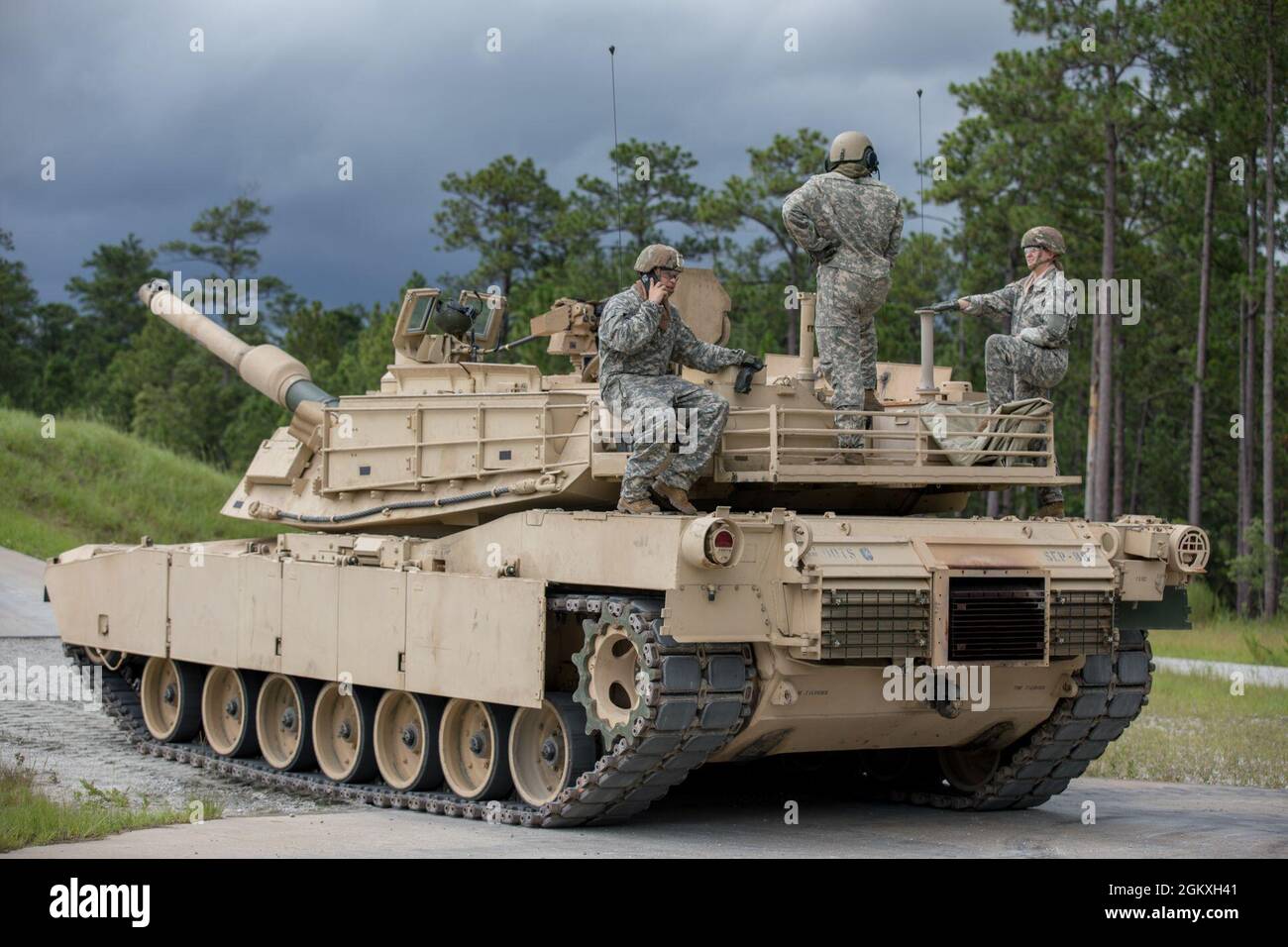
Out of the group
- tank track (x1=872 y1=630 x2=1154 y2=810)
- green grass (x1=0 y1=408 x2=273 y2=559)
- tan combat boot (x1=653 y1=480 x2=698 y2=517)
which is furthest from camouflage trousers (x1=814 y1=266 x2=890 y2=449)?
green grass (x1=0 y1=408 x2=273 y2=559)

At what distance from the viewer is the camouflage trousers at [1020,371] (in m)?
12.6

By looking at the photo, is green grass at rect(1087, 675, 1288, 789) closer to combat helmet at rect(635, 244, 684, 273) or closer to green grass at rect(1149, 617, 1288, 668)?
green grass at rect(1149, 617, 1288, 668)

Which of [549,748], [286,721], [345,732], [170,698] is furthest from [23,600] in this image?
[549,748]

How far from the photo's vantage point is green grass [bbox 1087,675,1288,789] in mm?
15391

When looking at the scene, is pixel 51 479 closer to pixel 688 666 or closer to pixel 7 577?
pixel 7 577

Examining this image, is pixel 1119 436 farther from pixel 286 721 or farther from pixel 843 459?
pixel 843 459

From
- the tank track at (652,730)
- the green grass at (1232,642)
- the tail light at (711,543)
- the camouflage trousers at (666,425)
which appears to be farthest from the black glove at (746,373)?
the green grass at (1232,642)

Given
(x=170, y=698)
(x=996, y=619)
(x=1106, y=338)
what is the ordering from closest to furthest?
(x=996, y=619)
(x=170, y=698)
(x=1106, y=338)

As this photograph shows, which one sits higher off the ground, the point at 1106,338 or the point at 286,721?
the point at 1106,338

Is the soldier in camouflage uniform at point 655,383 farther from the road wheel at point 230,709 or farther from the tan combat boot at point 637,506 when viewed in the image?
the road wheel at point 230,709

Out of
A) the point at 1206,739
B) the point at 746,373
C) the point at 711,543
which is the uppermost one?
the point at 746,373

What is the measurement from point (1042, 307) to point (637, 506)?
3414 mm

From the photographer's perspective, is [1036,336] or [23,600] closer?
[1036,336]

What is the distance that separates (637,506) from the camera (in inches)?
451
